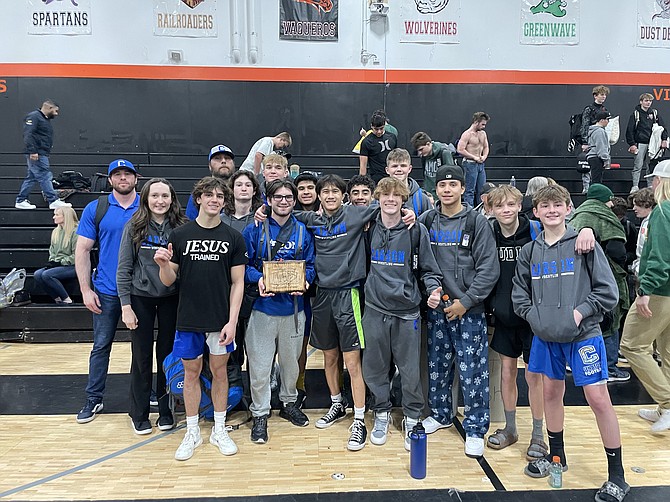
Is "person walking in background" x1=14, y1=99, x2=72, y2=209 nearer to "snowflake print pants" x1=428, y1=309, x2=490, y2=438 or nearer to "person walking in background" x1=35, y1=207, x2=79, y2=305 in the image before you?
"person walking in background" x1=35, y1=207, x2=79, y2=305

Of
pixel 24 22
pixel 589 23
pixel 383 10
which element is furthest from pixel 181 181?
pixel 589 23

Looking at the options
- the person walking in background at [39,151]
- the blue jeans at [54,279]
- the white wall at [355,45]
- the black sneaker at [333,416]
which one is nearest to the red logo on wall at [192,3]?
the white wall at [355,45]

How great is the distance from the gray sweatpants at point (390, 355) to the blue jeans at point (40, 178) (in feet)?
23.8

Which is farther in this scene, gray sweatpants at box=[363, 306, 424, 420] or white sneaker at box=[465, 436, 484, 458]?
gray sweatpants at box=[363, 306, 424, 420]

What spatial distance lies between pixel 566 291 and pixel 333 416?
2003 mm

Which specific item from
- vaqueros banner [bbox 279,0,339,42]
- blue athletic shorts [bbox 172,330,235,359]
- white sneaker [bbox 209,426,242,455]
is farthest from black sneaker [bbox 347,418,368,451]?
vaqueros banner [bbox 279,0,339,42]

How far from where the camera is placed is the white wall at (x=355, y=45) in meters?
10.7

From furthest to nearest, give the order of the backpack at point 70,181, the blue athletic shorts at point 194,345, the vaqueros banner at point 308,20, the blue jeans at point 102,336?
the vaqueros banner at point 308,20
the backpack at point 70,181
the blue jeans at point 102,336
the blue athletic shorts at point 194,345

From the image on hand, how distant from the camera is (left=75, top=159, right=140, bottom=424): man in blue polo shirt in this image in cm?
390

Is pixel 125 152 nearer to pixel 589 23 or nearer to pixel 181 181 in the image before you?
pixel 181 181

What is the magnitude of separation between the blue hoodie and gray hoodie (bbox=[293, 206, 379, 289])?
0.33 feet

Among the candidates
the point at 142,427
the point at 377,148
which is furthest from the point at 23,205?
the point at 142,427

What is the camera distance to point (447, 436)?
12.4 feet

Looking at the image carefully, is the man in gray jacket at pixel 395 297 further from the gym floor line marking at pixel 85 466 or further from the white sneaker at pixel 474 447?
the gym floor line marking at pixel 85 466
